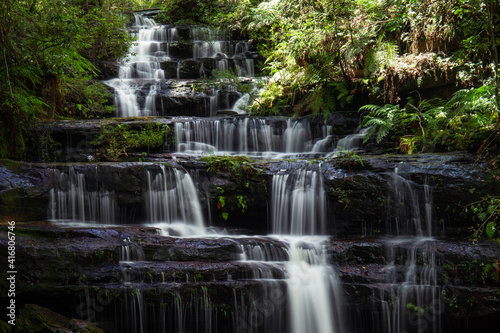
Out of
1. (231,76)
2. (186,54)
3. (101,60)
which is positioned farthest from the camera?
(186,54)

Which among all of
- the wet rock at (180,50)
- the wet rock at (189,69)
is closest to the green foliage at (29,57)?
the wet rock at (189,69)

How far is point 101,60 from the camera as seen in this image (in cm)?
1320

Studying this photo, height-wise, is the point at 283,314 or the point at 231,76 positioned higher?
the point at 231,76

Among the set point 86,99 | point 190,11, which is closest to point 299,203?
point 86,99

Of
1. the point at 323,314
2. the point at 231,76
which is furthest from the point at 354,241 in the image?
the point at 231,76

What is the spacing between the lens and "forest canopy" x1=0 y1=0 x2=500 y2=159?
678 cm

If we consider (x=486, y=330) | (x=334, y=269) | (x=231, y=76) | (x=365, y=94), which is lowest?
(x=486, y=330)

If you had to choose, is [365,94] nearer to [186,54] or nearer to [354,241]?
[354,241]

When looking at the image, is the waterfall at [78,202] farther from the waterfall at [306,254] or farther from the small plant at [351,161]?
the small plant at [351,161]

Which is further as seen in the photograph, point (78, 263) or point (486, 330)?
point (486, 330)

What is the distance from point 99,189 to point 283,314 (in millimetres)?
3697

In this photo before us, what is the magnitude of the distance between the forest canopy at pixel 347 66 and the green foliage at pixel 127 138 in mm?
1426

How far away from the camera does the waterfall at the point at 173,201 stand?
6.52 m

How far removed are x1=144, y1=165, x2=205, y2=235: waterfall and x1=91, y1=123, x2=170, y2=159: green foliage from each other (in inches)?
72.0
